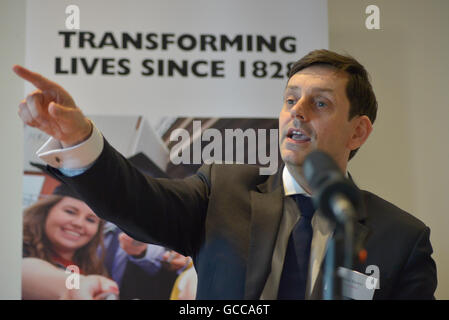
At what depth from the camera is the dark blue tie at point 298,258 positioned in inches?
63.8

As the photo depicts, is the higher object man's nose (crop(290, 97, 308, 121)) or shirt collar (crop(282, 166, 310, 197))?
man's nose (crop(290, 97, 308, 121))

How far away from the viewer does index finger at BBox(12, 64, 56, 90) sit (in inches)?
50.8

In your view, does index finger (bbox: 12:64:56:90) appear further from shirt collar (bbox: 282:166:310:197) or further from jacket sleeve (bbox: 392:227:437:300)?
jacket sleeve (bbox: 392:227:437:300)

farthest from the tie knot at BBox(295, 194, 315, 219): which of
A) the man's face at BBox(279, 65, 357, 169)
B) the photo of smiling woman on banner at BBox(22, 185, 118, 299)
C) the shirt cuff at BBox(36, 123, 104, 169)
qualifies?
the photo of smiling woman on banner at BBox(22, 185, 118, 299)

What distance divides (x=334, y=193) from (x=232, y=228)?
839mm

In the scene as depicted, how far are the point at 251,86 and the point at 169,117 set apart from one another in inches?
20.7

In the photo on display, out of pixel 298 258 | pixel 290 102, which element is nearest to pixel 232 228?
pixel 298 258

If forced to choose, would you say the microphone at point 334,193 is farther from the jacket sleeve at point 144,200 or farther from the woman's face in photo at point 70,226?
the woman's face in photo at point 70,226

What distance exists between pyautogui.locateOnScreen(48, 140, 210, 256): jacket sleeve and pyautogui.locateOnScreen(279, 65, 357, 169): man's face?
33 cm

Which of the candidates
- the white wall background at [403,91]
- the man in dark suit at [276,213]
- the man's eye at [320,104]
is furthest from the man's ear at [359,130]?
the white wall background at [403,91]

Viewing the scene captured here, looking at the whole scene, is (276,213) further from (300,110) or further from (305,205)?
(300,110)

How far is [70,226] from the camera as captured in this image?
2979 mm

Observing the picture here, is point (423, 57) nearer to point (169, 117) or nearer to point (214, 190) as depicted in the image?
point (169, 117)

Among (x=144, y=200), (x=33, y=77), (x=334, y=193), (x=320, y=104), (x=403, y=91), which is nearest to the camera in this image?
(x=334, y=193)
